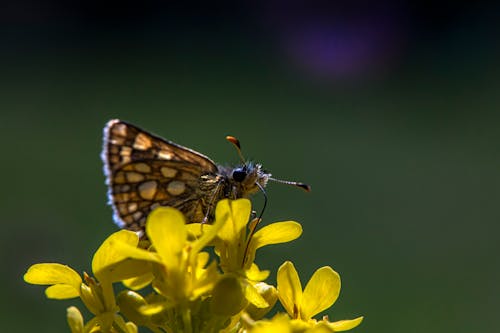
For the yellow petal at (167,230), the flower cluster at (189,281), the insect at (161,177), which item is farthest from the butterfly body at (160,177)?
the yellow petal at (167,230)

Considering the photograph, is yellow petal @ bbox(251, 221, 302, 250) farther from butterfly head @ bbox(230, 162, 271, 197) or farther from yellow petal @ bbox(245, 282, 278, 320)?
butterfly head @ bbox(230, 162, 271, 197)

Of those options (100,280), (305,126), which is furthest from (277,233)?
(305,126)

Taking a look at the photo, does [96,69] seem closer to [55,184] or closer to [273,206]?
[55,184]

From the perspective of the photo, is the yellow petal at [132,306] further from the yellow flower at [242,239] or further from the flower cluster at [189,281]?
the yellow flower at [242,239]

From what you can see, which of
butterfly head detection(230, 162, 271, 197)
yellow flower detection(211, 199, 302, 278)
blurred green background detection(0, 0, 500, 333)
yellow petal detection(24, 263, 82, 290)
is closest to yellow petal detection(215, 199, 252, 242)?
yellow flower detection(211, 199, 302, 278)

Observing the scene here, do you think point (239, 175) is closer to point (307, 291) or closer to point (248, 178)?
point (248, 178)

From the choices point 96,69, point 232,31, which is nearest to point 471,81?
point 232,31

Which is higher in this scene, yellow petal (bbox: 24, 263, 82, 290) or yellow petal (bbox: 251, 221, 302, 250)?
yellow petal (bbox: 251, 221, 302, 250)
